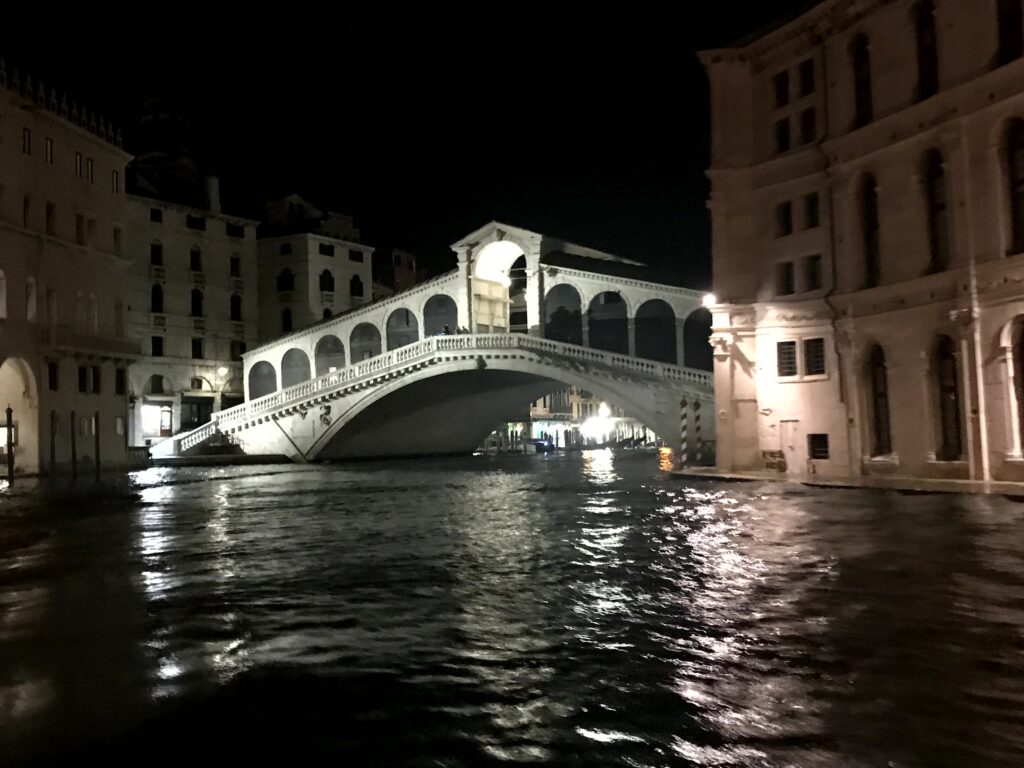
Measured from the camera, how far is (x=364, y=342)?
6072cm

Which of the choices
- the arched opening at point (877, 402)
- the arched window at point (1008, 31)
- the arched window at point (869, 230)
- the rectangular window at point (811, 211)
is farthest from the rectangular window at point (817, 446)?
the arched window at point (1008, 31)

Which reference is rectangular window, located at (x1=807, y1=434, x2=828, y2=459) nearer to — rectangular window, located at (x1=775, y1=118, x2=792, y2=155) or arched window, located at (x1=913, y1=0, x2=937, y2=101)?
rectangular window, located at (x1=775, y1=118, x2=792, y2=155)

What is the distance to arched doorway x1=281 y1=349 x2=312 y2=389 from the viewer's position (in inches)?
2323

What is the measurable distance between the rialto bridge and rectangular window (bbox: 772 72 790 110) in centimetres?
1179

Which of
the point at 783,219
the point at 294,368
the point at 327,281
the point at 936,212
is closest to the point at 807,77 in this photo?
the point at 783,219

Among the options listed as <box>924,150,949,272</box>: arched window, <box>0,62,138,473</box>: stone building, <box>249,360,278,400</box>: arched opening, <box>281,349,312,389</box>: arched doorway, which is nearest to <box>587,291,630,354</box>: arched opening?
<box>281,349,312,389</box>: arched doorway

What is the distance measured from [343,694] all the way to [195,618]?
3023mm

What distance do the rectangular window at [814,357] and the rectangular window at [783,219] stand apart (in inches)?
132

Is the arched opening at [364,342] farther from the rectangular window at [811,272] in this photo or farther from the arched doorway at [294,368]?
the rectangular window at [811,272]

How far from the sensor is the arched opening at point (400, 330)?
2370 inches

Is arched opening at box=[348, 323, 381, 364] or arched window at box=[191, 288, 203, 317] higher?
arched window at box=[191, 288, 203, 317]

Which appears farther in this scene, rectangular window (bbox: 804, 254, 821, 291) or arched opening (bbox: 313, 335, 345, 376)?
arched opening (bbox: 313, 335, 345, 376)

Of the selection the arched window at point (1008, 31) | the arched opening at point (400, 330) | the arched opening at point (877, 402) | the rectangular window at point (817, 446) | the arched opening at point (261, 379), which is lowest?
the rectangular window at point (817, 446)

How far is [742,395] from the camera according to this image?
89.9ft
